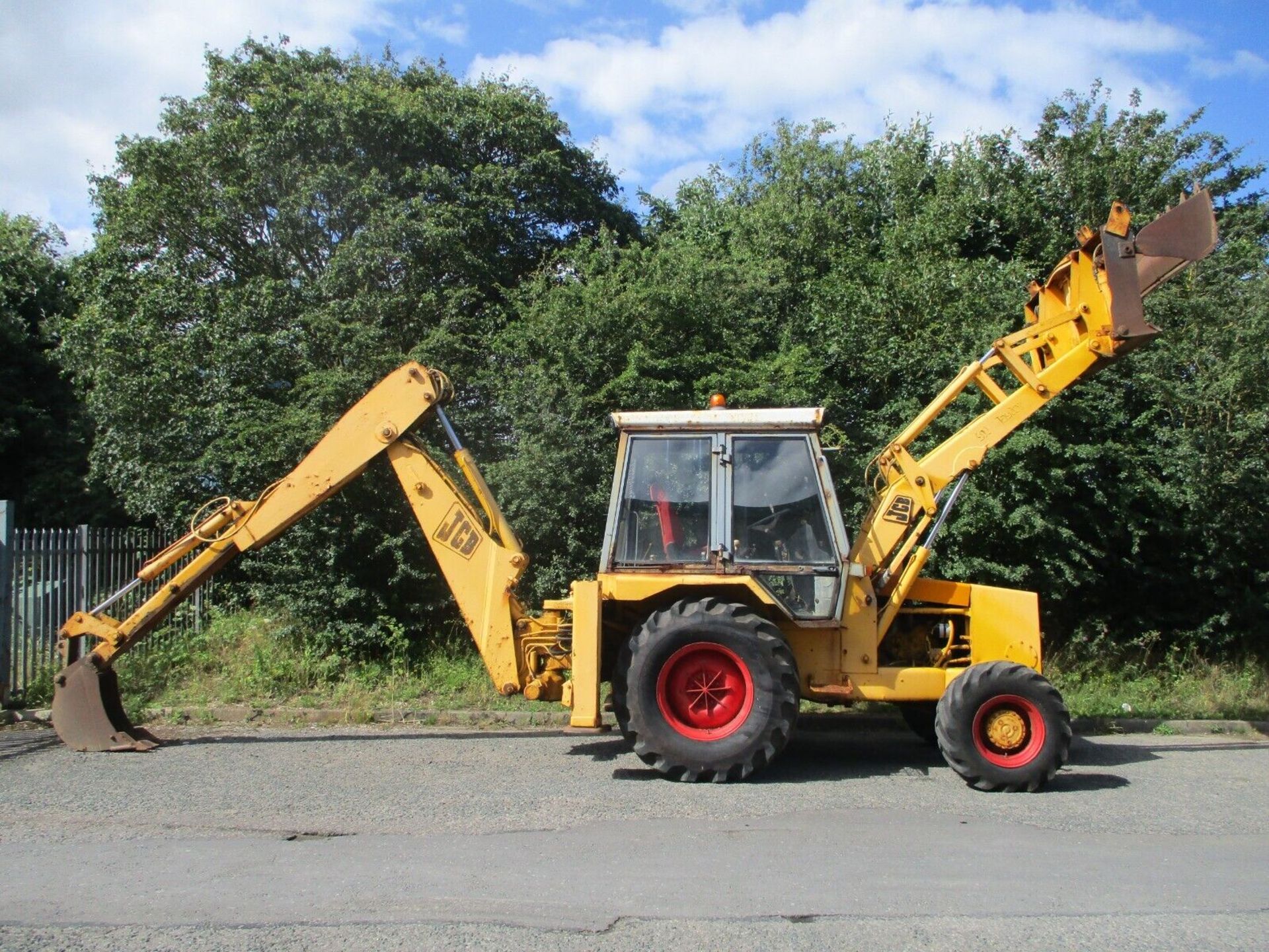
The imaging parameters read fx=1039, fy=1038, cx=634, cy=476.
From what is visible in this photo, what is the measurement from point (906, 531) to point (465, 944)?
5248 millimetres

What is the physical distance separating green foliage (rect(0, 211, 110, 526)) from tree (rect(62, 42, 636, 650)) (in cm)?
328

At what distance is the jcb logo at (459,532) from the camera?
8664mm

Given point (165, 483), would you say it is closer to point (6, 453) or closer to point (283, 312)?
point (283, 312)

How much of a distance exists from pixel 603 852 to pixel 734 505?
3111 mm

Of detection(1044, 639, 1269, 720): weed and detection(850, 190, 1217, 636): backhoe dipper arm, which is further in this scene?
detection(1044, 639, 1269, 720): weed

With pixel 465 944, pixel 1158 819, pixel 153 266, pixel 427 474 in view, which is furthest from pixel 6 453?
pixel 1158 819

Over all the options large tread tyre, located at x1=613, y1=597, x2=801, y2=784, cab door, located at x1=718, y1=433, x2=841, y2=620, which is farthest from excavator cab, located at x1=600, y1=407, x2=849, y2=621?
large tread tyre, located at x1=613, y1=597, x2=801, y2=784

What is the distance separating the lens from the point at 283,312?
1343 cm

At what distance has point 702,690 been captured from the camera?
310 inches

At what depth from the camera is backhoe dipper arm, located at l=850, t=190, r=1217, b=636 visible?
8.02m

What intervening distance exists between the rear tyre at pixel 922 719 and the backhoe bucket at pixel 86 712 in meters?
6.46

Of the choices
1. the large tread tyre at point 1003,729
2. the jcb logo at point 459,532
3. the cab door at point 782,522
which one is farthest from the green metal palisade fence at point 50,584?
the large tread tyre at point 1003,729

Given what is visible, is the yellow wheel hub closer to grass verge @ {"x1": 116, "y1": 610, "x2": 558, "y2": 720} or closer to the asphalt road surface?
the asphalt road surface

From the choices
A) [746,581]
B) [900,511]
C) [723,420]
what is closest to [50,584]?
[723,420]
